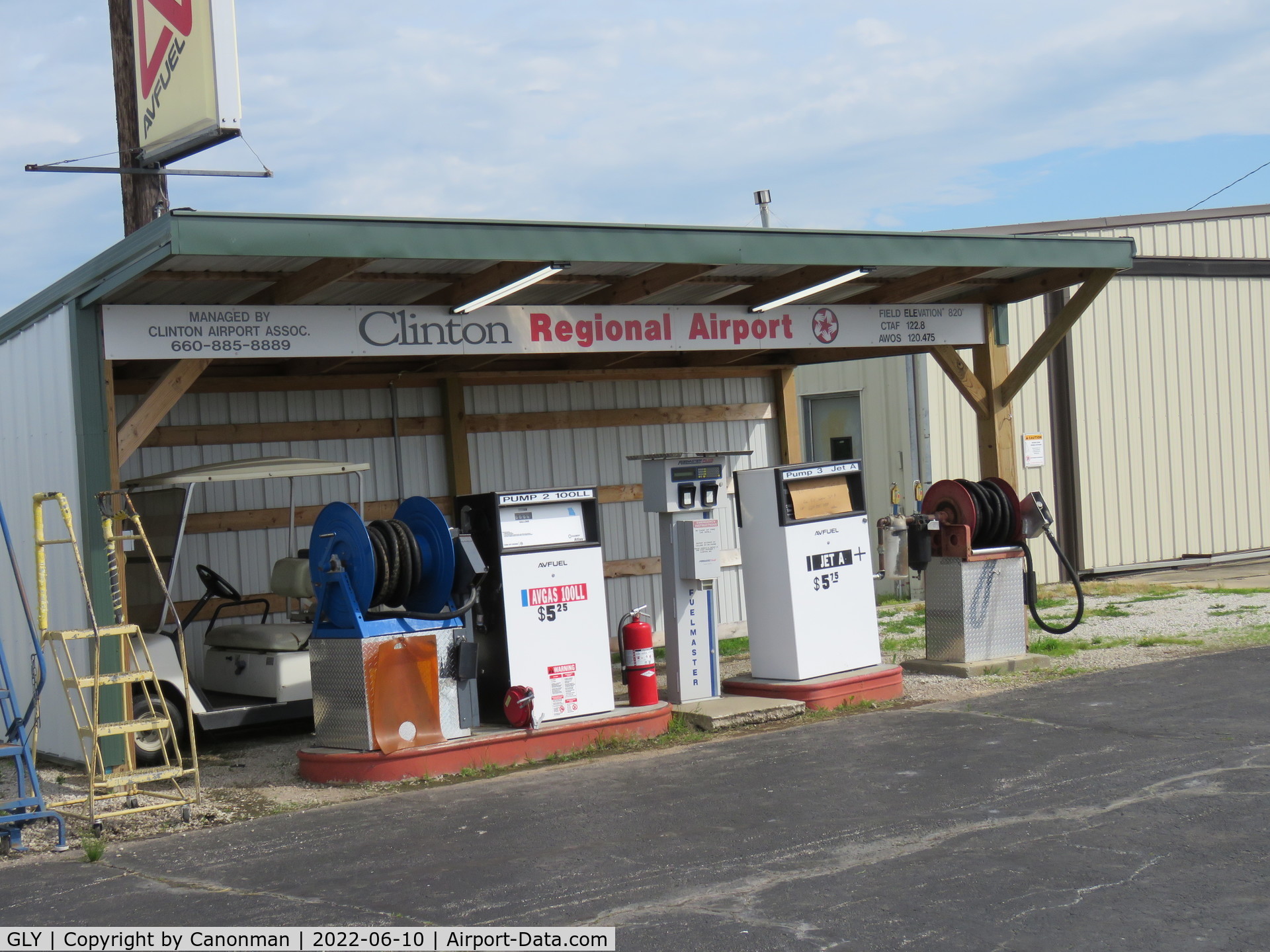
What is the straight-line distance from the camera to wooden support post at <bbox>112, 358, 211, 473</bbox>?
8.80m

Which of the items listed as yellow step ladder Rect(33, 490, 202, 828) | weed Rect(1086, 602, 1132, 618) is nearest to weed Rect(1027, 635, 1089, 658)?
weed Rect(1086, 602, 1132, 618)

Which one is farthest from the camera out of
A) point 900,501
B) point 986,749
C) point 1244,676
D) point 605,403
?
point 900,501

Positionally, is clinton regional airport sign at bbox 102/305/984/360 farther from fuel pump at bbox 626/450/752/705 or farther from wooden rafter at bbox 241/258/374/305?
fuel pump at bbox 626/450/752/705

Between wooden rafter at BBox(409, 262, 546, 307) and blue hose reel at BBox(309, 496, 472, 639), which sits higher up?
wooden rafter at BBox(409, 262, 546, 307)

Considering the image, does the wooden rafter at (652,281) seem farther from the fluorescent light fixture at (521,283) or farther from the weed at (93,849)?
the weed at (93,849)

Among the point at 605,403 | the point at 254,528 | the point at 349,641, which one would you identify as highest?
the point at 605,403

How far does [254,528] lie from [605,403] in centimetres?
405

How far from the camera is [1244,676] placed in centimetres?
1060

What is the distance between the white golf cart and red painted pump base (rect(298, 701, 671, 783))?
1.30 m

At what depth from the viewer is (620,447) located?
14.4m

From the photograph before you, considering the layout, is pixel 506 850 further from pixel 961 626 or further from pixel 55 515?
pixel 961 626

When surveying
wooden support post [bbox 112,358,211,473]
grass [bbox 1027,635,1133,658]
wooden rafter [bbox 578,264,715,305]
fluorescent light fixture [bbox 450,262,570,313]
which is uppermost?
wooden rafter [bbox 578,264,715,305]

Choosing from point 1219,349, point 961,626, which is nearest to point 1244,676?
point 961,626

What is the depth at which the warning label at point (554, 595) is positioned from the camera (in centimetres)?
938
